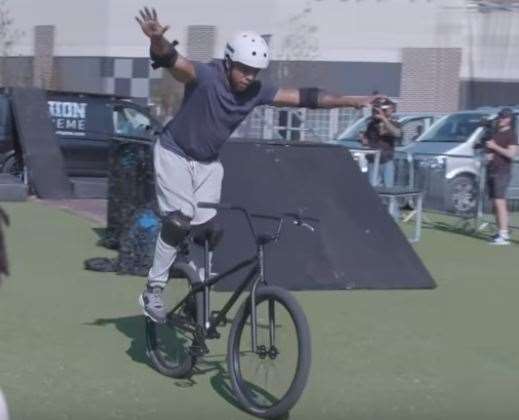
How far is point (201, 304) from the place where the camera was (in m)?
7.38

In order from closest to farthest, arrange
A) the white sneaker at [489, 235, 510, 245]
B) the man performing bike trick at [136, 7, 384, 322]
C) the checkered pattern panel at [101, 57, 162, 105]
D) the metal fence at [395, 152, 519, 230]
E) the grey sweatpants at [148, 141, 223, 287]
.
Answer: the man performing bike trick at [136, 7, 384, 322]
the grey sweatpants at [148, 141, 223, 287]
the white sneaker at [489, 235, 510, 245]
the metal fence at [395, 152, 519, 230]
the checkered pattern panel at [101, 57, 162, 105]

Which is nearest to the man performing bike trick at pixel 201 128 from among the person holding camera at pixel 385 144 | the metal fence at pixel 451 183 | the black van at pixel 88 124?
the metal fence at pixel 451 183

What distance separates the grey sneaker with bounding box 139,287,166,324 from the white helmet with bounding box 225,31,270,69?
1.47m

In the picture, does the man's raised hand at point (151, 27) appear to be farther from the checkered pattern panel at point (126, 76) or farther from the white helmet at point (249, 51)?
the checkered pattern panel at point (126, 76)

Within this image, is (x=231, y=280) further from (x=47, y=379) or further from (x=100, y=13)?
(x=100, y=13)

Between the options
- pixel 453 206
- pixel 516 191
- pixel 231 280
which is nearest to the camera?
pixel 231 280

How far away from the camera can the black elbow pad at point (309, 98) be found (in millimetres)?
7605

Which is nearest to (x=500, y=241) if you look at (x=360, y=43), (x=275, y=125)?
(x=275, y=125)

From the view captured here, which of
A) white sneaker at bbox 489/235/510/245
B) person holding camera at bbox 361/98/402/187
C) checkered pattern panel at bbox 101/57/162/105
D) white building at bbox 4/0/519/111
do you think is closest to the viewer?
white sneaker at bbox 489/235/510/245

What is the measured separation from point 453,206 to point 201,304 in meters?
10.1

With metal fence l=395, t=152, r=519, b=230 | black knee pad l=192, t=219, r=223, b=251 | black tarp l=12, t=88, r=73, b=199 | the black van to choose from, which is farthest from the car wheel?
black knee pad l=192, t=219, r=223, b=251

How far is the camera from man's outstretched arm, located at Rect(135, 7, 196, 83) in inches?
267

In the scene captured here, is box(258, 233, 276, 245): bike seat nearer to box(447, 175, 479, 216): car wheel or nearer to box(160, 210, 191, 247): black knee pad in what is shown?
box(160, 210, 191, 247): black knee pad

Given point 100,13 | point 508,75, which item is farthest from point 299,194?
point 100,13
